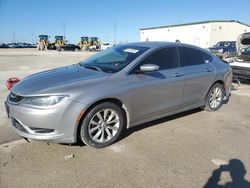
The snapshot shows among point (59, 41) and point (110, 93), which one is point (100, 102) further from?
point (59, 41)

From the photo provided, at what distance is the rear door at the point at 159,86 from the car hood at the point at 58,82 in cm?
64

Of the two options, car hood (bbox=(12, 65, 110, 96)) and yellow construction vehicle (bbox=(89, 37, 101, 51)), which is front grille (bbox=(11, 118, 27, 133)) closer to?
car hood (bbox=(12, 65, 110, 96))

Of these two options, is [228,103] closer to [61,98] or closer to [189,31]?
[61,98]

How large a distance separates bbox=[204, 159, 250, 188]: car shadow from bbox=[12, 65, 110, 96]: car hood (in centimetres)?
202

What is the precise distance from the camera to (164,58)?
4953 mm

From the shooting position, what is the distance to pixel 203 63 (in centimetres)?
571

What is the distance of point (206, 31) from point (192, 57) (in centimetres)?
4995

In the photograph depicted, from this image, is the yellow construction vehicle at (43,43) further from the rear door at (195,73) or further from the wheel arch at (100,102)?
the wheel arch at (100,102)

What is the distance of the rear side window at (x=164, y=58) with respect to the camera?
15.5ft

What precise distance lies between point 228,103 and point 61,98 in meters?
4.90

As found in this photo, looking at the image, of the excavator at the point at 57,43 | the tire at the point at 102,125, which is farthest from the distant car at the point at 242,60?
the excavator at the point at 57,43

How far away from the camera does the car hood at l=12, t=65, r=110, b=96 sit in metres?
3.76

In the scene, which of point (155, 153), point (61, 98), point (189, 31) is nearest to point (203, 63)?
point (155, 153)

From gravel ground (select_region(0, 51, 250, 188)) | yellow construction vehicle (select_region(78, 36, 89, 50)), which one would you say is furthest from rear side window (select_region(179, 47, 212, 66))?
yellow construction vehicle (select_region(78, 36, 89, 50))
